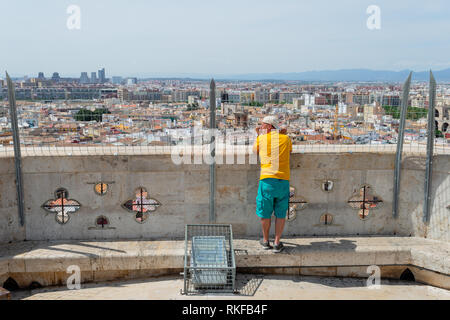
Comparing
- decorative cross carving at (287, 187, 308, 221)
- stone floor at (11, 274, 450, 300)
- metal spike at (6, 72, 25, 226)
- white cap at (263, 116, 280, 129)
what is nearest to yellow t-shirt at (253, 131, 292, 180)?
white cap at (263, 116, 280, 129)

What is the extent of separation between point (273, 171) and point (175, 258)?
5.29 feet

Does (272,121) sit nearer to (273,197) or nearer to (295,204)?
(273,197)

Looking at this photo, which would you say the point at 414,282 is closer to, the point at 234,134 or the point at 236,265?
the point at 236,265

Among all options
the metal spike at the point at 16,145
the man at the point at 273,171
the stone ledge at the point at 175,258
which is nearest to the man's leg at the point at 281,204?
the man at the point at 273,171

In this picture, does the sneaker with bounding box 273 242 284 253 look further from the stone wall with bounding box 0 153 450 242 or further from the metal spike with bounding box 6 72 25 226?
the metal spike with bounding box 6 72 25 226

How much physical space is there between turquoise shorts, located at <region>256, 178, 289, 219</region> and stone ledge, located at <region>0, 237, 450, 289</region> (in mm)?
527

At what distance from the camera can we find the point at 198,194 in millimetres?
5859

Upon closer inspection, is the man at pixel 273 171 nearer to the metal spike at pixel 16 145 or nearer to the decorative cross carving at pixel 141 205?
the decorative cross carving at pixel 141 205

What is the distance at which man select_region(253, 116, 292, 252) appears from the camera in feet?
17.0

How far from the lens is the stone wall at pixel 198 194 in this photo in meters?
5.67

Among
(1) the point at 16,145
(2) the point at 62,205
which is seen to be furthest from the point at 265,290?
(1) the point at 16,145

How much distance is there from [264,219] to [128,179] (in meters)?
1.88

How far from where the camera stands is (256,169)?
5.82m

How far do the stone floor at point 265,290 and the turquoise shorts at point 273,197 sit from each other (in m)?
0.82
